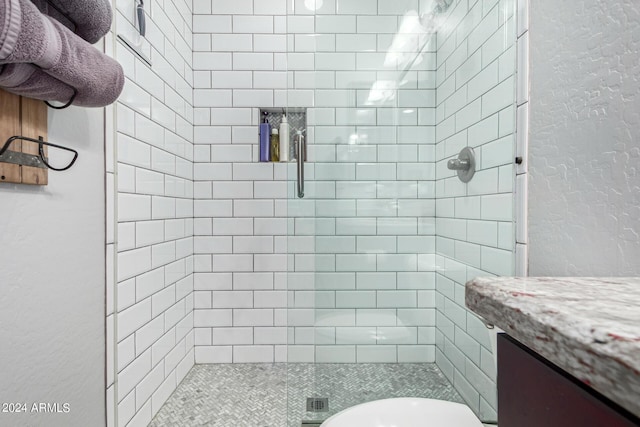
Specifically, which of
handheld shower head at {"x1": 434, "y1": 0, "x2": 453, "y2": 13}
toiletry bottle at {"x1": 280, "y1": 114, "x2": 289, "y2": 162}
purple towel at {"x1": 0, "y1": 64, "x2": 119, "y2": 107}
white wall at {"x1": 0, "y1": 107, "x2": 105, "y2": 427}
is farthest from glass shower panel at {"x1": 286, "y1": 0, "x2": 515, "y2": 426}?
purple towel at {"x1": 0, "y1": 64, "x2": 119, "y2": 107}

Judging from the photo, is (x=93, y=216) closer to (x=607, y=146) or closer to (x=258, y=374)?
(x=258, y=374)

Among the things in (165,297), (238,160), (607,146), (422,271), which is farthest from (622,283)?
(238,160)

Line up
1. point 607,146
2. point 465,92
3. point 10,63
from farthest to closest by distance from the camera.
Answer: point 465,92, point 607,146, point 10,63

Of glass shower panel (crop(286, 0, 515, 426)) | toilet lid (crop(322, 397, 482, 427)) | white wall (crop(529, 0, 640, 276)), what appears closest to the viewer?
white wall (crop(529, 0, 640, 276))

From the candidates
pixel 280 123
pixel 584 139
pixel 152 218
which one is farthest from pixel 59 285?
pixel 584 139

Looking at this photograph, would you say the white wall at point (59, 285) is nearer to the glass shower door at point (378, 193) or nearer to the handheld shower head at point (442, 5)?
the glass shower door at point (378, 193)

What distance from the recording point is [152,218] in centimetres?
127

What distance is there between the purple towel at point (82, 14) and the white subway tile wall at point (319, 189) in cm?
60

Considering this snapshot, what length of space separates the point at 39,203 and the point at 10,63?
332mm

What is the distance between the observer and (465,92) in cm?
132

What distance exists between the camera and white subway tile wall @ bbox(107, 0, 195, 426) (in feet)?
3.43

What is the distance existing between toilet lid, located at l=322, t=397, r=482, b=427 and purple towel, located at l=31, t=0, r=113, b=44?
1220 mm

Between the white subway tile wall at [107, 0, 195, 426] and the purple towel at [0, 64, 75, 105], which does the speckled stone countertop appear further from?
the white subway tile wall at [107, 0, 195, 426]

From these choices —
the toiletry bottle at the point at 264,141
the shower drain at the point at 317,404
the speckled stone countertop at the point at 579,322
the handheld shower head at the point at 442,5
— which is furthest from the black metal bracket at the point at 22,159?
the handheld shower head at the point at 442,5
